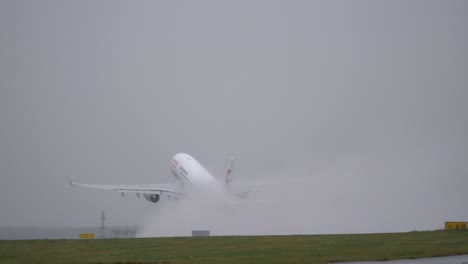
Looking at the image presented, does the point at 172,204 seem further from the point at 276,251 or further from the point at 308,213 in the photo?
the point at 276,251

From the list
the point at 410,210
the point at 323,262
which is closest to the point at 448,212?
the point at 410,210

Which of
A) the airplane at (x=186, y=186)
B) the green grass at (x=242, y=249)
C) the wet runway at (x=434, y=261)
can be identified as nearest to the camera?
the wet runway at (x=434, y=261)

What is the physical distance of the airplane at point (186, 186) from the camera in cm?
10812

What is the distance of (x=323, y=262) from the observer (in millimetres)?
38219

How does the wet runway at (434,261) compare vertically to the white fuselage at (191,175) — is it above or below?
below

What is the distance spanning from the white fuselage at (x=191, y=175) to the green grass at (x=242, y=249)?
52234 millimetres

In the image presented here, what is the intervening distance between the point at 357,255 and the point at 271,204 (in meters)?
54.7

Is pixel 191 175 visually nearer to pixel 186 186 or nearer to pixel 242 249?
pixel 186 186

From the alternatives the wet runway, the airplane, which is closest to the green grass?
the wet runway

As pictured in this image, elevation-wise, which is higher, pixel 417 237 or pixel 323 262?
pixel 417 237

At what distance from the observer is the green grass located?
4135 centimetres

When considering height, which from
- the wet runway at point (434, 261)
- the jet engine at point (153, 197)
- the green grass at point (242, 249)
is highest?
the jet engine at point (153, 197)

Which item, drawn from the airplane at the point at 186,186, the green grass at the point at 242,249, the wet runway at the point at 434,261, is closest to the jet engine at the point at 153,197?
the airplane at the point at 186,186

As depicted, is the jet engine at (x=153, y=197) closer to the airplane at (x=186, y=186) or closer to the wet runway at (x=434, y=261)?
the airplane at (x=186, y=186)
